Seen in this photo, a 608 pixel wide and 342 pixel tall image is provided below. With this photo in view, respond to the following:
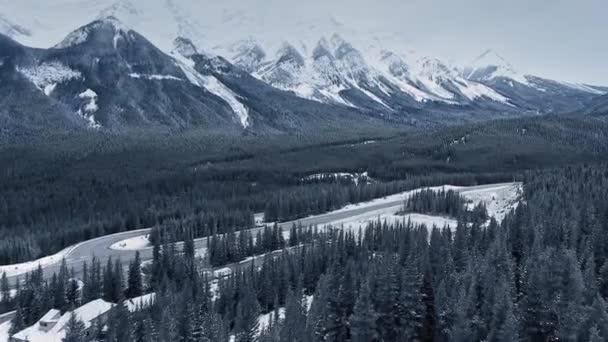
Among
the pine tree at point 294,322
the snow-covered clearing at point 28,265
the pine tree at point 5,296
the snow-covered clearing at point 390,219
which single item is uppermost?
the pine tree at point 294,322

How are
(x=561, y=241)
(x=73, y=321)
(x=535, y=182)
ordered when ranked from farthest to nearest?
(x=535, y=182) < (x=561, y=241) < (x=73, y=321)

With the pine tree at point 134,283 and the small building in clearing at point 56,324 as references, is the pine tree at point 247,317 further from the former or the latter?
the pine tree at point 134,283

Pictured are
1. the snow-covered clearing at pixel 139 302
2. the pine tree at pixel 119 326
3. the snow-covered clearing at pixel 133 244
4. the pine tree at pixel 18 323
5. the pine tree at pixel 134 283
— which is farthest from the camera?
the snow-covered clearing at pixel 133 244

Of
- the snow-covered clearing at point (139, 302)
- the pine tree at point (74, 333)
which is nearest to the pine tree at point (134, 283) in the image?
the snow-covered clearing at point (139, 302)

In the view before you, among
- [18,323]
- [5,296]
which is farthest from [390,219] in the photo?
[18,323]

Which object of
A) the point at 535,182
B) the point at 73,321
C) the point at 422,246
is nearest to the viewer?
the point at 73,321

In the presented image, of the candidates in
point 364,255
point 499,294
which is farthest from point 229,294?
point 499,294

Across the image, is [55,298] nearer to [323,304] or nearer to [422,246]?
[323,304]

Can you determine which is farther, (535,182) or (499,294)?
(535,182)

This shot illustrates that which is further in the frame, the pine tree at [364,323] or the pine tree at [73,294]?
the pine tree at [73,294]
